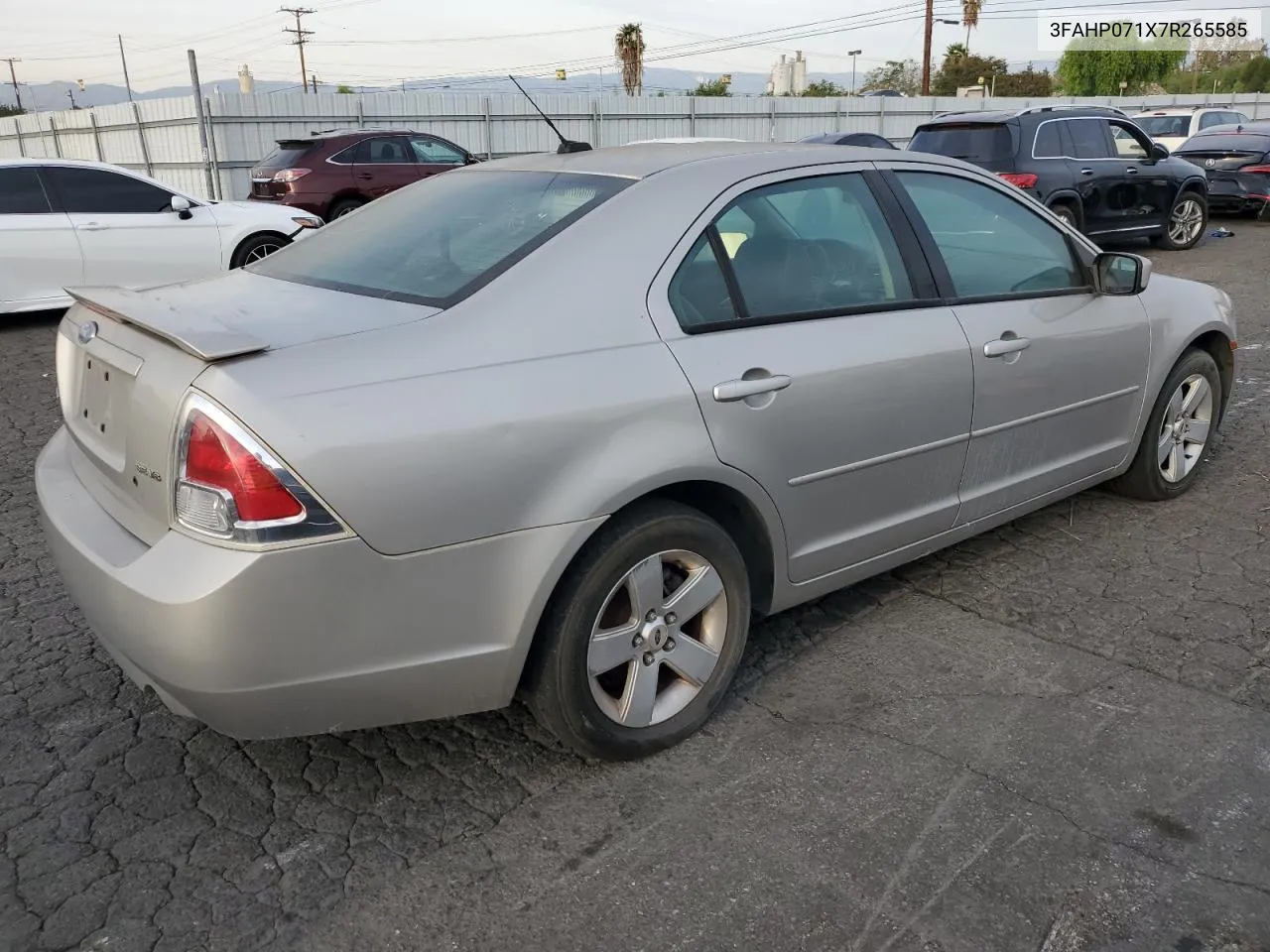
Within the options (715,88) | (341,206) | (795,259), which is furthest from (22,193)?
(715,88)

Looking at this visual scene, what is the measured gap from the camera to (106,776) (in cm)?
290

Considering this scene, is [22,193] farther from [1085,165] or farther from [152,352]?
[1085,165]

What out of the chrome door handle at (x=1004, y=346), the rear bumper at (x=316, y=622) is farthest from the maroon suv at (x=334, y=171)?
the rear bumper at (x=316, y=622)

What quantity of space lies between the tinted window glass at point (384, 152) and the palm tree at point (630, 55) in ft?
132

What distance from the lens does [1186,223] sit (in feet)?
44.7

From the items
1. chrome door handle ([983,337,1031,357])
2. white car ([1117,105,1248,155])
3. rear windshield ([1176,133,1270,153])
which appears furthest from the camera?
white car ([1117,105,1248,155])

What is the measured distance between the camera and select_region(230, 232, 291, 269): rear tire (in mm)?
10000

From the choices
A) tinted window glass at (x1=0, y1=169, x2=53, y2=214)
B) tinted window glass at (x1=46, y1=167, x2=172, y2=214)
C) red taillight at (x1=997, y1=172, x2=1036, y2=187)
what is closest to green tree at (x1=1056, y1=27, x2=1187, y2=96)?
red taillight at (x1=997, y1=172, x2=1036, y2=187)

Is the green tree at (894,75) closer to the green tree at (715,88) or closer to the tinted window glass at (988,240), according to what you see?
the green tree at (715,88)

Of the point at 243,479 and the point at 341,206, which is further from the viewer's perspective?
the point at 341,206

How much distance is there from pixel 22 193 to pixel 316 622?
340 inches

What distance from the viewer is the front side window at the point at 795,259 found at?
3.05 m

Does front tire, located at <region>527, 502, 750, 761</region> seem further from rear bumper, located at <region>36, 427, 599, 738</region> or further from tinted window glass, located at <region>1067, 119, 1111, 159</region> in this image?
tinted window glass, located at <region>1067, 119, 1111, 159</region>

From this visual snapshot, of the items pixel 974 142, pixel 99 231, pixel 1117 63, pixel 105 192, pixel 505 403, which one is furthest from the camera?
pixel 1117 63
